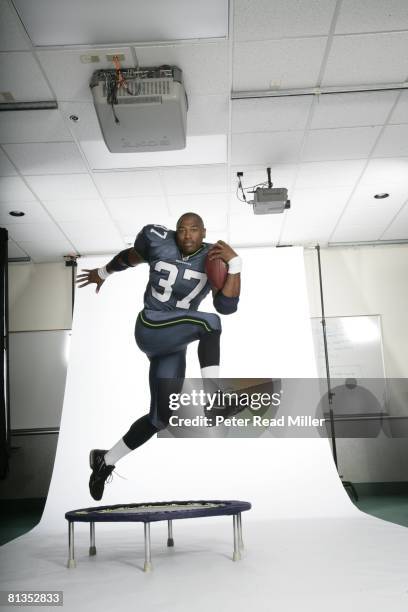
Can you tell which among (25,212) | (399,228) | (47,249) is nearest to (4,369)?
(47,249)

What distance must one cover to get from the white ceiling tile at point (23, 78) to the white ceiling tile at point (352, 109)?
72.5 inches

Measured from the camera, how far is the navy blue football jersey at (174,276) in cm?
420

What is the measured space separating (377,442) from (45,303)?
13.4 ft

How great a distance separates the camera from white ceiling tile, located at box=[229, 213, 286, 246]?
5.87 m

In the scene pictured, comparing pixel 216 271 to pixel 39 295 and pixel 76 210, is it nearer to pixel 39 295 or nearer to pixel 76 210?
pixel 76 210

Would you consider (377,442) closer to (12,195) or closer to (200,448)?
(200,448)

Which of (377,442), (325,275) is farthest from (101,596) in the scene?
(325,275)

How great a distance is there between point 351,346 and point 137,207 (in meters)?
2.93

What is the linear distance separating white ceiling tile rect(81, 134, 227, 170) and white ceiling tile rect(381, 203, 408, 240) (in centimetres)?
222

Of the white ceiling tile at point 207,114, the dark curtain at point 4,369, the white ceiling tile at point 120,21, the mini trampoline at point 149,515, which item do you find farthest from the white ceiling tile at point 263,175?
the mini trampoline at point 149,515

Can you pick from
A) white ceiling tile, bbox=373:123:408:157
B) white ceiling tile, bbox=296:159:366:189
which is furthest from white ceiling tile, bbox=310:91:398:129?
white ceiling tile, bbox=296:159:366:189

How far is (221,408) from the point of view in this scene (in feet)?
14.8

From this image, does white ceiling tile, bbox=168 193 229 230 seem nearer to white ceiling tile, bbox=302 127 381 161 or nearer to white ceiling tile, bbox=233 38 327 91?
white ceiling tile, bbox=302 127 381 161

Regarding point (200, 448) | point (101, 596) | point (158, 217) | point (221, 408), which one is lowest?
point (101, 596)
